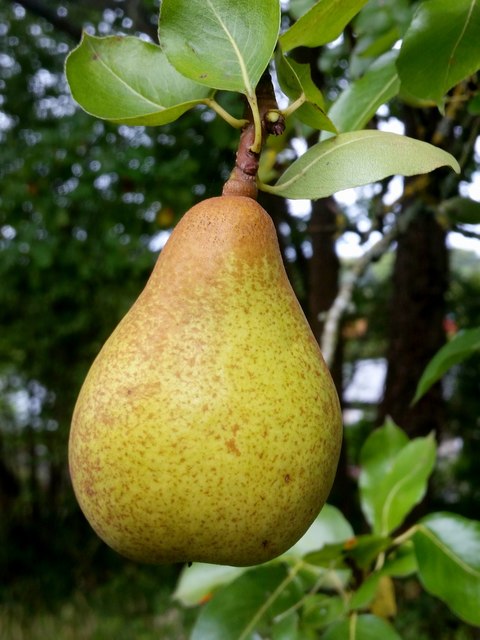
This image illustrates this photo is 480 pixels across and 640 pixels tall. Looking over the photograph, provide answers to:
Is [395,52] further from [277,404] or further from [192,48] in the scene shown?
[277,404]

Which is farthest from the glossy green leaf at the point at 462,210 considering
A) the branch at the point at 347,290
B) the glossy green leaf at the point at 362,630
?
the glossy green leaf at the point at 362,630

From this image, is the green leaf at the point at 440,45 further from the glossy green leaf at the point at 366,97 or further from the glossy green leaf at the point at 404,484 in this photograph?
the glossy green leaf at the point at 404,484

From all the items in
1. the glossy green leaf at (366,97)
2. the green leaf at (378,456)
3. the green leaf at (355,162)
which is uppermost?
the green leaf at (355,162)

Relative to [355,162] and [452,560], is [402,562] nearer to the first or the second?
[452,560]

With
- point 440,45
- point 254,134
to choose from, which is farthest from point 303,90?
point 440,45

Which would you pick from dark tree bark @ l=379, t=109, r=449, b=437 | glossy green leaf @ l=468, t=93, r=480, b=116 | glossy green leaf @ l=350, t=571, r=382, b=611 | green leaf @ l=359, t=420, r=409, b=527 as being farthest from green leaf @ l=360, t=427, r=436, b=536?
dark tree bark @ l=379, t=109, r=449, b=437

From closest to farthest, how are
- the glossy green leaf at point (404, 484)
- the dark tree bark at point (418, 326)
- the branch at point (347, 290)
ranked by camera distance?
the branch at point (347, 290) → the glossy green leaf at point (404, 484) → the dark tree bark at point (418, 326)

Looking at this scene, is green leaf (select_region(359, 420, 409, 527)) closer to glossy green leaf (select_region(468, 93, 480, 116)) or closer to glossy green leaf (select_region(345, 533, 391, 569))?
glossy green leaf (select_region(345, 533, 391, 569))
